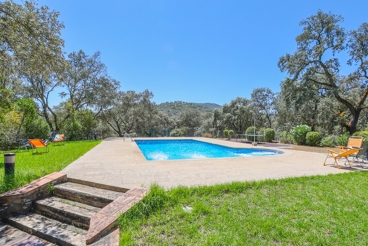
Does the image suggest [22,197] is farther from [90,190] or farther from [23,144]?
[23,144]

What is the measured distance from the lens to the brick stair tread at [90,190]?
325cm

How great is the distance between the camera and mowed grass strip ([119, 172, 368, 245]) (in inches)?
88.7

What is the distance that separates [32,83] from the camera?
16.7 meters

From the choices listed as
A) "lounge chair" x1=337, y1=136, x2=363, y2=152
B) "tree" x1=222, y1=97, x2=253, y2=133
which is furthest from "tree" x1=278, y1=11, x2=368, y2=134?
"tree" x1=222, y1=97, x2=253, y2=133

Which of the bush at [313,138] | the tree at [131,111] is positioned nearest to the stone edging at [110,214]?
the bush at [313,138]

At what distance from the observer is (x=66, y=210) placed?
3092 millimetres

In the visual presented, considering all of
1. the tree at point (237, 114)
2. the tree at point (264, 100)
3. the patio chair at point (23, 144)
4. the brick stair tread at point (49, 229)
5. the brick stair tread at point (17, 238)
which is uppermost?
the tree at point (264, 100)

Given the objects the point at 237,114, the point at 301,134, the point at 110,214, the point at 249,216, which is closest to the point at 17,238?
the point at 110,214

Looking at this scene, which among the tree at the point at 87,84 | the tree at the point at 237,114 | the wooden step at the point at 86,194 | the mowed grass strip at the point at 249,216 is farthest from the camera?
the tree at the point at 237,114

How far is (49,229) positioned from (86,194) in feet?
2.21

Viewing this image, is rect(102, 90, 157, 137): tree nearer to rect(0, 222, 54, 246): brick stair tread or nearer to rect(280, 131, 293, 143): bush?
rect(280, 131, 293, 143): bush

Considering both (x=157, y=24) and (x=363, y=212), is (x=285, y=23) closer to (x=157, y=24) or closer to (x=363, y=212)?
(x=157, y=24)

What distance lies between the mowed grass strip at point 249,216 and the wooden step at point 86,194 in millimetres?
760

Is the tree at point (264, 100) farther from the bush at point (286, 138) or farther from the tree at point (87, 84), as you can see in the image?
the tree at point (87, 84)
